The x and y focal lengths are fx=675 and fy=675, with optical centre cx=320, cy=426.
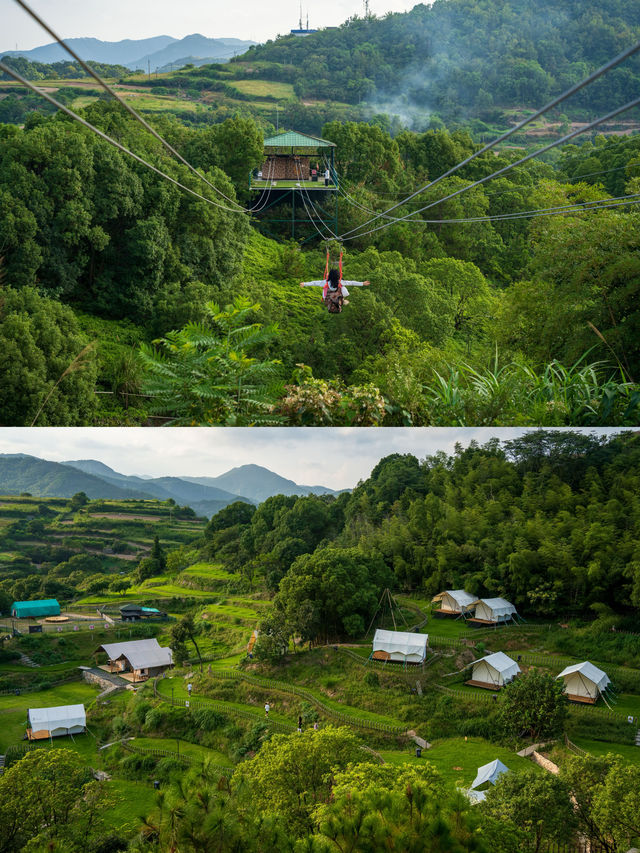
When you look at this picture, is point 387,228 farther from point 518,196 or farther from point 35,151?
point 35,151

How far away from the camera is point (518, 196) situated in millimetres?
20219

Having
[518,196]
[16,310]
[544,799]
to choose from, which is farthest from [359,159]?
[544,799]

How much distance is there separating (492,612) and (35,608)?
1.72 metres

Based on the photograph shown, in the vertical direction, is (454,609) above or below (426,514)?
below

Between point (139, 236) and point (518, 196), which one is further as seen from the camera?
point (518, 196)

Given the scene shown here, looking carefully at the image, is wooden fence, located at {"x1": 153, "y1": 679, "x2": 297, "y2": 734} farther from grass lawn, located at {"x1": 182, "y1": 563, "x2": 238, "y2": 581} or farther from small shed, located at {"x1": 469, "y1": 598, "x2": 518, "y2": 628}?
small shed, located at {"x1": 469, "y1": 598, "x2": 518, "y2": 628}

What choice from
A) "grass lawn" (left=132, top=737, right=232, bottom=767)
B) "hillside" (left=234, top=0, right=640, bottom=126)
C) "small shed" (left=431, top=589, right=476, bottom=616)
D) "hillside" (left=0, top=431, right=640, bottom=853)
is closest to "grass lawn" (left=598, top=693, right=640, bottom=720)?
"hillside" (left=0, top=431, right=640, bottom=853)

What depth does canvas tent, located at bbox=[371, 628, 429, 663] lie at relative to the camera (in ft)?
8.16

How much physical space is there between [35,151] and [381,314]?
7.86m

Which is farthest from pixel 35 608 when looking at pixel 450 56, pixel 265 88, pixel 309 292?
pixel 450 56

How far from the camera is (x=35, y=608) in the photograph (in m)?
2.53

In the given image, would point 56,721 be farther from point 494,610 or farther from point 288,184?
point 288,184

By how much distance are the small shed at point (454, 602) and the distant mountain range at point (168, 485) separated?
1.89 feet

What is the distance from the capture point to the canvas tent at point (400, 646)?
249 centimetres
